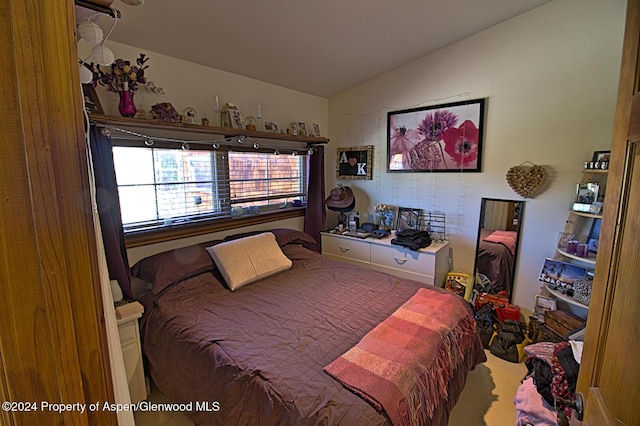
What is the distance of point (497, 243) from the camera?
2.83 m

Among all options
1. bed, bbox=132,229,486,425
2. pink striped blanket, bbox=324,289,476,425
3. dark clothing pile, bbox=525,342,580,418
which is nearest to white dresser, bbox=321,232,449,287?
bed, bbox=132,229,486,425

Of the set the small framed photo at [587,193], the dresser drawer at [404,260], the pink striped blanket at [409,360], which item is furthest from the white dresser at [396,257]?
the small framed photo at [587,193]

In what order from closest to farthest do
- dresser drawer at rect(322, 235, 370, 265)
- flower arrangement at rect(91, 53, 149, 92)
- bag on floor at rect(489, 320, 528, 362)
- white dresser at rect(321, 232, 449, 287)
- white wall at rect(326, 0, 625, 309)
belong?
1. flower arrangement at rect(91, 53, 149, 92)
2. white wall at rect(326, 0, 625, 309)
3. bag on floor at rect(489, 320, 528, 362)
4. white dresser at rect(321, 232, 449, 287)
5. dresser drawer at rect(322, 235, 370, 265)

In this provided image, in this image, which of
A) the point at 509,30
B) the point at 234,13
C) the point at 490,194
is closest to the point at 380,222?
the point at 490,194

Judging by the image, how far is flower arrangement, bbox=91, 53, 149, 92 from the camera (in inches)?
73.8

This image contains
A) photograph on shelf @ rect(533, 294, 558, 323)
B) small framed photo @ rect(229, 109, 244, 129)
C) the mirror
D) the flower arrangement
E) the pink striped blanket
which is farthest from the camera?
the mirror

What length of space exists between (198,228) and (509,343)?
108 inches

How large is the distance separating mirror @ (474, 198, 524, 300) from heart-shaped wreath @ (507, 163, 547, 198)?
0.39 ft

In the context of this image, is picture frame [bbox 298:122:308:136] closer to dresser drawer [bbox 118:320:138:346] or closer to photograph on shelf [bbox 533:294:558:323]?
dresser drawer [bbox 118:320:138:346]

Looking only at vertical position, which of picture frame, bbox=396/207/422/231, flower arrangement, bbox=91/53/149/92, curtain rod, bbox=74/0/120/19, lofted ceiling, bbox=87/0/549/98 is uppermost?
lofted ceiling, bbox=87/0/549/98

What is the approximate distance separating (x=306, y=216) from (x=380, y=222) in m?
0.88

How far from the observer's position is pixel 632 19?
0.74 m

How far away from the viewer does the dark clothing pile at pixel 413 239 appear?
2871mm

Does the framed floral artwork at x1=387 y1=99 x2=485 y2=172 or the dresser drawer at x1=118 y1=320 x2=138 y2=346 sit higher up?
the framed floral artwork at x1=387 y1=99 x2=485 y2=172
